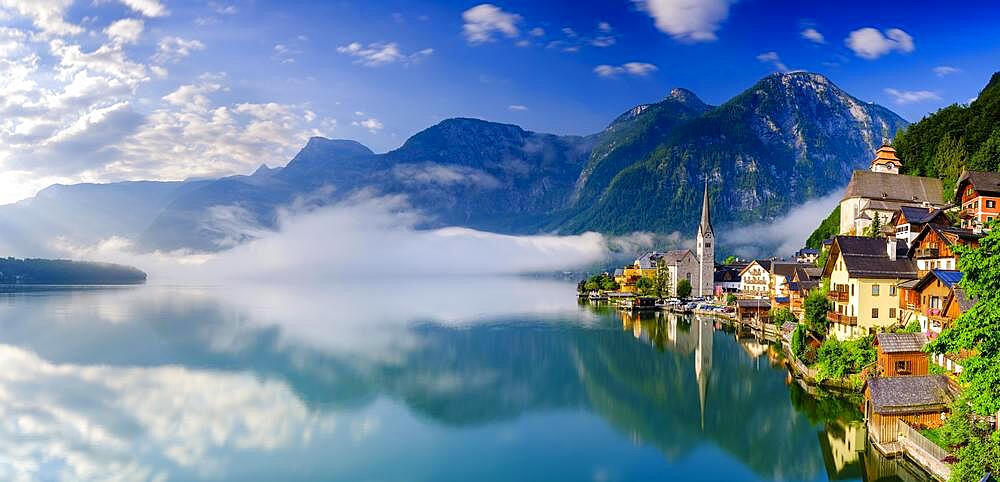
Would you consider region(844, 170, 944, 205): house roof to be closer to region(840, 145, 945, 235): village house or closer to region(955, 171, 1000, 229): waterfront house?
region(840, 145, 945, 235): village house

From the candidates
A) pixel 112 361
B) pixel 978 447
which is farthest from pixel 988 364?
pixel 112 361

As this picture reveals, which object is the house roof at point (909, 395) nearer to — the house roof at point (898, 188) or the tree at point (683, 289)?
the house roof at point (898, 188)

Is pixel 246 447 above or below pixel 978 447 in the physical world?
below

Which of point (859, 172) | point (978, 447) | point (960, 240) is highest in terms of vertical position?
point (859, 172)

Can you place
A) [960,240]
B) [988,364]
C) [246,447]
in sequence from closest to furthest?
[988,364] → [246,447] → [960,240]

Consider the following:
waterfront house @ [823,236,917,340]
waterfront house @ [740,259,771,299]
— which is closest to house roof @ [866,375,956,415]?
waterfront house @ [823,236,917,340]

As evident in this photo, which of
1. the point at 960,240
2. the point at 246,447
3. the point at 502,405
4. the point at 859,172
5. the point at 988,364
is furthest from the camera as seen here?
the point at 859,172

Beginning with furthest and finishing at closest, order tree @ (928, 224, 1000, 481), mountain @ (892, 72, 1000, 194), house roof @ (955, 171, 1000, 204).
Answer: mountain @ (892, 72, 1000, 194), house roof @ (955, 171, 1000, 204), tree @ (928, 224, 1000, 481)

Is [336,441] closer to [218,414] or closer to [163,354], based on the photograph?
[218,414]
